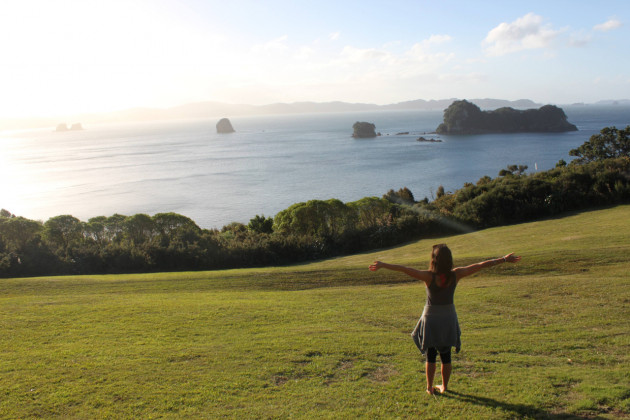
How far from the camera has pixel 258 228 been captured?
2934cm

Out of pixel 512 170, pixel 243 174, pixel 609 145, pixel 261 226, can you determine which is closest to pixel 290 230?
pixel 261 226

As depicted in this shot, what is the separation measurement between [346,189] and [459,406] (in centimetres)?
7288

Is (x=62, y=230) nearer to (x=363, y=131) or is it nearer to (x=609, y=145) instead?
(x=609, y=145)

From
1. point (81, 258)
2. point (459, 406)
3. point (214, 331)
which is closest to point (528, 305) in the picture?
point (459, 406)

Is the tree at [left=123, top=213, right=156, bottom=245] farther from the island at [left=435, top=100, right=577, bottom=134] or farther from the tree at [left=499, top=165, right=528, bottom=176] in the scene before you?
the island at [left=435, top=100, right=577, bottom=134]

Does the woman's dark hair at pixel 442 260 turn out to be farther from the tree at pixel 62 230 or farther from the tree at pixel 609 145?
the tree at pixel 609 145

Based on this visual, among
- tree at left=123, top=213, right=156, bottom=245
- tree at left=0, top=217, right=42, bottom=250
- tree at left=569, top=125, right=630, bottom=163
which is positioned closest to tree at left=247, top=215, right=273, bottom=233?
tree at left=123, top=213, right=156, bottom=245

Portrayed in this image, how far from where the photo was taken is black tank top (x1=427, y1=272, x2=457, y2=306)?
17.0 ft

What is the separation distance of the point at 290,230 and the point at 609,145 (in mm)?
42300

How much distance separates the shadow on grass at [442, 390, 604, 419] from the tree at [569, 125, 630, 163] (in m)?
51.7

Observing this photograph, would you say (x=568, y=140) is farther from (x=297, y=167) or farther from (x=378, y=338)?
(x=378, y=338)

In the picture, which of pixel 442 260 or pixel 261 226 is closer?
pixel 442 260

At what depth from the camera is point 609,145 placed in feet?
164

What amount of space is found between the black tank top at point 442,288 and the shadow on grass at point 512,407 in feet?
4.50
